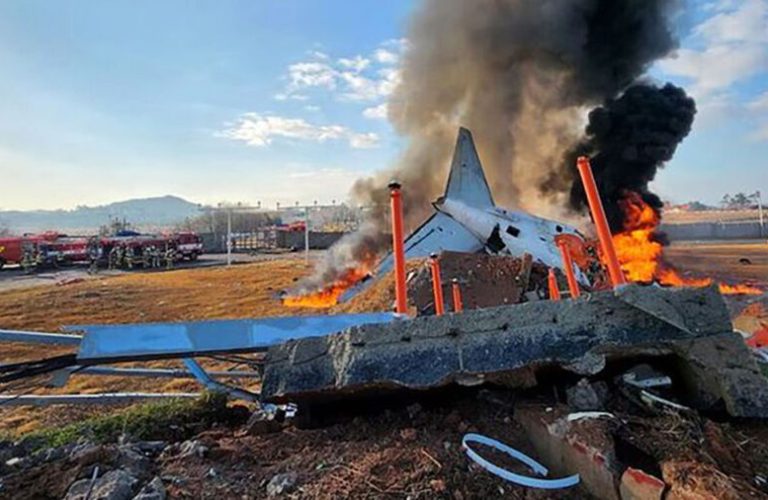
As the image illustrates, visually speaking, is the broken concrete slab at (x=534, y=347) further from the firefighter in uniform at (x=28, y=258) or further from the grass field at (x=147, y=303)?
the firefighter in uniform at (x=28, y=258)

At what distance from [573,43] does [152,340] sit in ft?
62.0

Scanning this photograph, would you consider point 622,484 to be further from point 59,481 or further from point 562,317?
point 59,481

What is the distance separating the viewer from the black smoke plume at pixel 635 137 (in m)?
17.5

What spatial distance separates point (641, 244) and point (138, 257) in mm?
28202

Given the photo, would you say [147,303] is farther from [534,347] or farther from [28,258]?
[28,258]

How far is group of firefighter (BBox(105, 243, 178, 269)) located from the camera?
30641 mm

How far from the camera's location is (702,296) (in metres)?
2.86

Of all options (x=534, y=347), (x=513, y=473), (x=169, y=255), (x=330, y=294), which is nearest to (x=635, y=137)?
(x=330, y=294)

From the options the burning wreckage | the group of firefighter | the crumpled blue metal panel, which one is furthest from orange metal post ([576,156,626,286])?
the group of firefighter

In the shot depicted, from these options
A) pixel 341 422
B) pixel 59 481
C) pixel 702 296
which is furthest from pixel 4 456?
pixel 702 296

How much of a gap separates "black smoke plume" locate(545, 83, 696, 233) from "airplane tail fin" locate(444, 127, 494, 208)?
476 centimetres

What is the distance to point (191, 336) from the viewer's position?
3330 millimetres

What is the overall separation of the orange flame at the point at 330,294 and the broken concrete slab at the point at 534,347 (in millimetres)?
11615

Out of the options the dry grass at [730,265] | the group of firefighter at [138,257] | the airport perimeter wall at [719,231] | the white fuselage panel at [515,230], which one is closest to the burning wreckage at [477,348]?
the white fuselage panel at [515,230]
